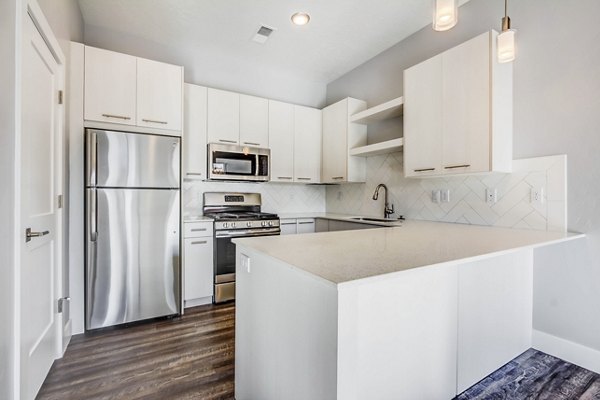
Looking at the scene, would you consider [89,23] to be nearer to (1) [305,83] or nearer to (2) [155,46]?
(2) [155,46]

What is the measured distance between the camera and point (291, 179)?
151 inches

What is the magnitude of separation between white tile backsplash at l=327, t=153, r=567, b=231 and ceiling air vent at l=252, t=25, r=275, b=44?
184cm

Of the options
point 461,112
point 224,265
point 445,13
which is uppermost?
point 445,13

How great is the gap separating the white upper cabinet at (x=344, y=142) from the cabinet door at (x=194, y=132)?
1.59m

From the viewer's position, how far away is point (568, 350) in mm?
1995

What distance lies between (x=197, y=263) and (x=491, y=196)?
2760mm

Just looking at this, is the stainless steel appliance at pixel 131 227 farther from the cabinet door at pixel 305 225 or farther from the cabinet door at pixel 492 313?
the cabinet door at pixel 492 313

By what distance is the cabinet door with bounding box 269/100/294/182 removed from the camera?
371 cm

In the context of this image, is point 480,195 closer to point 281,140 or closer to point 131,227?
point 281,140

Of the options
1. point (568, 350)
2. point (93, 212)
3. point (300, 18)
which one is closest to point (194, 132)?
point (93, 212)

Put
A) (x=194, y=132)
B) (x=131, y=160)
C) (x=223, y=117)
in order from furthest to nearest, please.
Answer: (x=223, y=117) < (x=194, y=132) < (x=131, y=160)

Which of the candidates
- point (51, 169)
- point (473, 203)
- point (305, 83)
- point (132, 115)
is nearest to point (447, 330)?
point (473, 203)

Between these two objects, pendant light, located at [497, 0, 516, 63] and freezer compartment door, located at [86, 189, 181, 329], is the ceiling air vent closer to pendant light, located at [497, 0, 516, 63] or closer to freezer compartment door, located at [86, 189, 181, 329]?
freezer compartment door, located at [86, 189, 181, 329]

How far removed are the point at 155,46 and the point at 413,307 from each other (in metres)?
3.64
